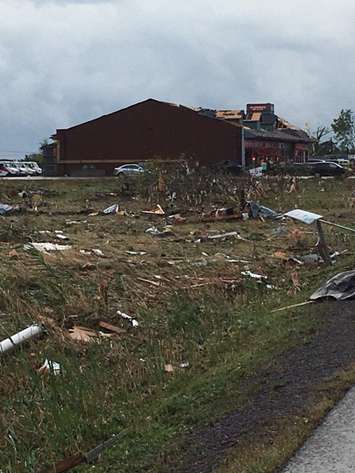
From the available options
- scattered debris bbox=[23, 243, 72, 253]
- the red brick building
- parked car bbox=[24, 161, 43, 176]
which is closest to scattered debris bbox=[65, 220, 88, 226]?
scattered debris bbox=[23, 243, 72, 253]

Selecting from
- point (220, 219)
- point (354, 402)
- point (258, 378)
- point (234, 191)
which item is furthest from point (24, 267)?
point (234, 191)

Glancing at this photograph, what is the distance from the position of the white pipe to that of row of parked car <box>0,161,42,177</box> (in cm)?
5837

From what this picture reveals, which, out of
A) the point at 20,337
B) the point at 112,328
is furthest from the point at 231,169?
the point at 20,337

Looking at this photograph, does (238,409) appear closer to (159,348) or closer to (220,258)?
(159,348)

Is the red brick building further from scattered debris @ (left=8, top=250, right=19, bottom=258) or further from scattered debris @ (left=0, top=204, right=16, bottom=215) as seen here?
scattered debris @ (left=8, top=250, right=19, bottom=258)

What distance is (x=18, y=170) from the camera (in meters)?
70.2

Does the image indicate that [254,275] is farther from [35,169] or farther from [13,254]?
[35,169]

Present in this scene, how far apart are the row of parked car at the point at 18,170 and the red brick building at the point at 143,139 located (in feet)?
7.22

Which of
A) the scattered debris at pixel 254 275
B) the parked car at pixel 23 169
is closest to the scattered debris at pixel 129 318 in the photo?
the scattered debris at pixel 254 275

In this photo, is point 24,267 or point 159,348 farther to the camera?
point 24,267

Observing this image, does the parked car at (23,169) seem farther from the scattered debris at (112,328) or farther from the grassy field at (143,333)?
the scattered debris at (112,328)

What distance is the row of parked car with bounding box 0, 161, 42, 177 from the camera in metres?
68.3

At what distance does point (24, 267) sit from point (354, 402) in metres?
7.30

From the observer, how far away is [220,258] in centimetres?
1575
